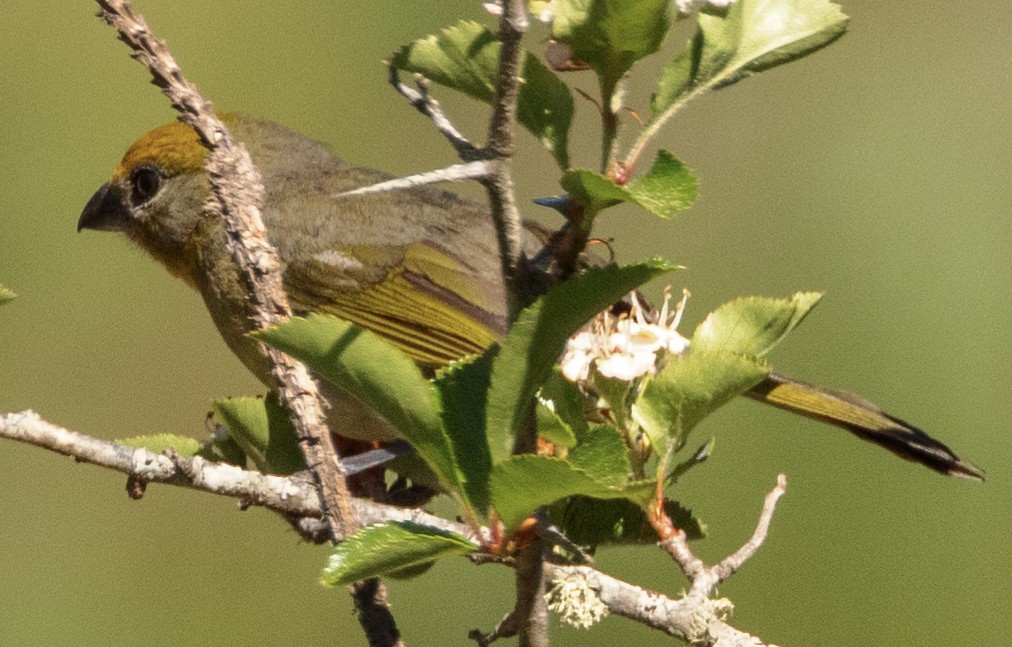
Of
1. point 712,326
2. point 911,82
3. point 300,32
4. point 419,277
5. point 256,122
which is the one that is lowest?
point 712,326

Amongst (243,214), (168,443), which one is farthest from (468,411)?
(168,443)

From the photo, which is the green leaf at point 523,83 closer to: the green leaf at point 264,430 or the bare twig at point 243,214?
the bare twig at point 243,214

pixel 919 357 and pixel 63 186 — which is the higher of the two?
pixel 63 186

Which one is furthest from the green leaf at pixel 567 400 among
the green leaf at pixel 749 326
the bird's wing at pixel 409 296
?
the bird's wing at pixel 409 296

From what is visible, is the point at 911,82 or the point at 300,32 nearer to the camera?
the point at 911,82

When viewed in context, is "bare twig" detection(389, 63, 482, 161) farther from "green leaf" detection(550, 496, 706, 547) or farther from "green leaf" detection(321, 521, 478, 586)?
"green leaf" detection(550, 496, 706, 547)

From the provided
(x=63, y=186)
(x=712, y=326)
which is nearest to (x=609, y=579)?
(x=712, y=326)

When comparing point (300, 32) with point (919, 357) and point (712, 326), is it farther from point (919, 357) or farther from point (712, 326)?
point (712, 326)
